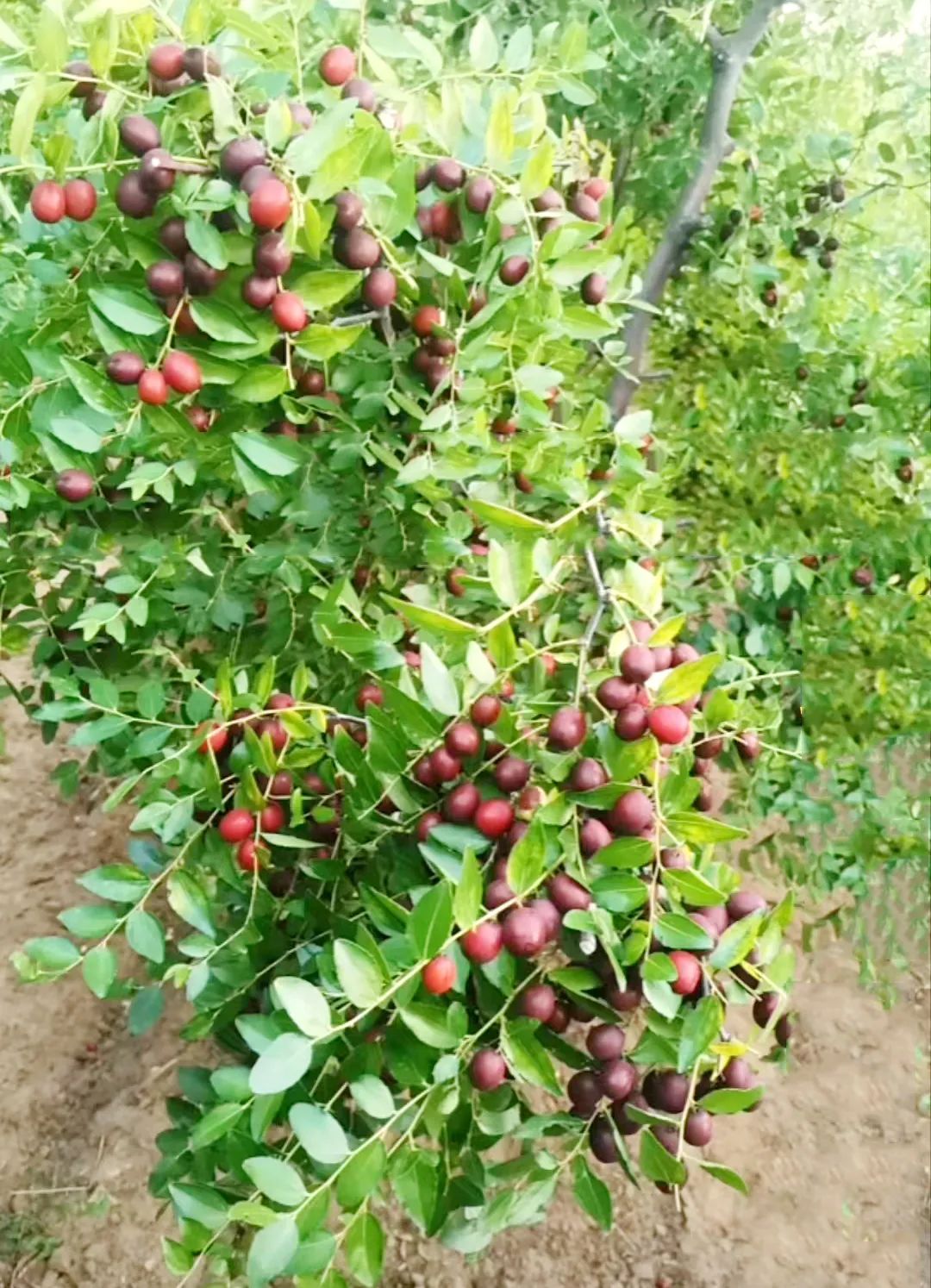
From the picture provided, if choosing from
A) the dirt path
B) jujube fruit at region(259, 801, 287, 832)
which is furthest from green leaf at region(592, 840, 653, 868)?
the dirt path

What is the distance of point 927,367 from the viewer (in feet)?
5.05

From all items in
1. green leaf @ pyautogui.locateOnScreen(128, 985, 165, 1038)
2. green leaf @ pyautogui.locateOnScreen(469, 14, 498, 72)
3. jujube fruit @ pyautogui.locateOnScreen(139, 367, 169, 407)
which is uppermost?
green leaf @ pyautogui.locateOnScreen(469, 14, 498, 72)

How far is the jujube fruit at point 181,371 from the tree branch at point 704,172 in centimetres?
79

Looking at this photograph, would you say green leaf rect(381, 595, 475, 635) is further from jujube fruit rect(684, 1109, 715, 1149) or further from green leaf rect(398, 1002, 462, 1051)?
jujube fruit rect(684, 1109, 715, 1149)

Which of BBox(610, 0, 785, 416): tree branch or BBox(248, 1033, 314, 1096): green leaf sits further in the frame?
BBox(610, 0, 785, 416): tree branch

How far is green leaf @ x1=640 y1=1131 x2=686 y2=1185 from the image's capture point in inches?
27.9

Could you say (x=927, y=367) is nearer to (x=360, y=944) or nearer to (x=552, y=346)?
(x=552, y=346)

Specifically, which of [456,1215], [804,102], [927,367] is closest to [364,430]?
[456,1215]

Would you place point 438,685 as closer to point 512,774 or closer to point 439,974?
point 512,774

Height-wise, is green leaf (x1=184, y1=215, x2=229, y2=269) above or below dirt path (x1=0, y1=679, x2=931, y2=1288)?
above

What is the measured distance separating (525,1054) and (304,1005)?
0.55ft

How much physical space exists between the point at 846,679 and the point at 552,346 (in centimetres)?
93

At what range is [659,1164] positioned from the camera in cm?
71

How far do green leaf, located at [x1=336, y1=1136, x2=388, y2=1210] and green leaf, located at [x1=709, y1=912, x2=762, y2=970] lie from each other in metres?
0.25
